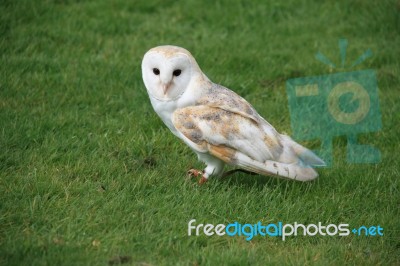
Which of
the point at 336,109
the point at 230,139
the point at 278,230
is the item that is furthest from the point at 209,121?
the point at 336,109

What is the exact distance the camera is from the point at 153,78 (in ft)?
15.1

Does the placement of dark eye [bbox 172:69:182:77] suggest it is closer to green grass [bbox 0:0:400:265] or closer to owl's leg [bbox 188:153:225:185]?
owl's leg [bbox 188:153:225:185]

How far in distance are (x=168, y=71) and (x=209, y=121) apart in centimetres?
45

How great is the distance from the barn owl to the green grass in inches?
11.6

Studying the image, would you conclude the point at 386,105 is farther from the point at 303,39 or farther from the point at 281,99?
the point at 303,39

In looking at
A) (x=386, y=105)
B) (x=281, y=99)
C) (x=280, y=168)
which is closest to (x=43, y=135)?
(x=280, y=168)

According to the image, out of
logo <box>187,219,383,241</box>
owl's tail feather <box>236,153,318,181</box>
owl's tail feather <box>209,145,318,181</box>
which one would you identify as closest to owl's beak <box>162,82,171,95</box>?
owl's tail feather <box>209,145,318,181</box>

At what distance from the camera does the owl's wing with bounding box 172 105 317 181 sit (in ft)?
15.0

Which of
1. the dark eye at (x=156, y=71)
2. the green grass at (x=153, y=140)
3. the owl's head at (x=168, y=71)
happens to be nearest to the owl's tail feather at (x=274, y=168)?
the green grass at (x=153, y=140)

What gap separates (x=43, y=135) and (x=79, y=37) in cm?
217

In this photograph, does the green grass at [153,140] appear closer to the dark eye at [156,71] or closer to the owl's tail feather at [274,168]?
the owl's tail feather at [274,168]

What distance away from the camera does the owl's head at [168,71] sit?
450cm

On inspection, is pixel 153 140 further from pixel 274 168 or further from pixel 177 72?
pixel 274 168

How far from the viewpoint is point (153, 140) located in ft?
17.9
